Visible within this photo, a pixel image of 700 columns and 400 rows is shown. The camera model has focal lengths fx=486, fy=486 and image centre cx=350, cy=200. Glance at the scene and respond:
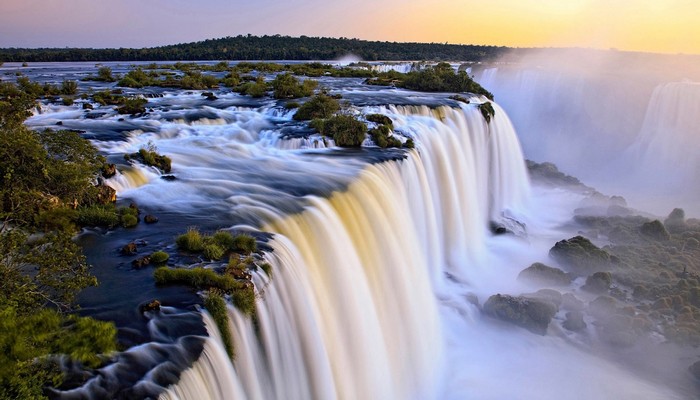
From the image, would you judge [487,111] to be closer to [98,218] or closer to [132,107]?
[132,107]

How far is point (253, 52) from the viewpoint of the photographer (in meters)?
88.6

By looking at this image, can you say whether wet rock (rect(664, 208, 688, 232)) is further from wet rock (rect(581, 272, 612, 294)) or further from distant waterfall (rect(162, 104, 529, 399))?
distant waterfall (rect(162, 104, 529, 399))

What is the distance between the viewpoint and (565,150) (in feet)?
150

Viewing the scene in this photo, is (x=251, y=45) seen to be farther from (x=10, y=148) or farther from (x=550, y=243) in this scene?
(x=10, y=148)

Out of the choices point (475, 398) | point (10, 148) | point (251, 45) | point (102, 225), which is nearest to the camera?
point (10, 148)

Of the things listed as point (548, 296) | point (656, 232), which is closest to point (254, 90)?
point (548, 296)

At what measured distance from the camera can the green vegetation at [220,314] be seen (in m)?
7.06

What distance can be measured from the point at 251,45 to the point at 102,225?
9960cm

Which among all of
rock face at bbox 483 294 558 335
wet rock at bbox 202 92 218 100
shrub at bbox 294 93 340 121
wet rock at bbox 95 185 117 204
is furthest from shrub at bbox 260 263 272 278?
wet rock at bbox 202 92 218 100

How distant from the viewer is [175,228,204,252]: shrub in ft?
30.5

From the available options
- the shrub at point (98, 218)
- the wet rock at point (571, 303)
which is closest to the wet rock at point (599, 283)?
the wet rock at point (571, 303)

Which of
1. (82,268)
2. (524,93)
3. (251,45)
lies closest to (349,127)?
(82,268)

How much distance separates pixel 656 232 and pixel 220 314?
2220 centimetres

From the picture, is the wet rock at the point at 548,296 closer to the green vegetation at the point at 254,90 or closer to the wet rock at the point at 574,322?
the wet rock at the point at 574,322
